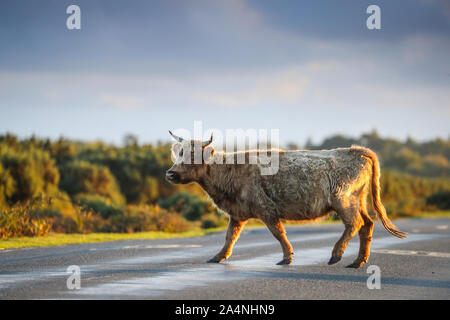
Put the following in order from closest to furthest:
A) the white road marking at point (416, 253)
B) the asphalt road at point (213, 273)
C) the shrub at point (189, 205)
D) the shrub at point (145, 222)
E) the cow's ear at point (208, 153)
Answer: the asphalt road at point (213, 273) → the cow's ear at point (208, 153) → the white road marking at point (416, 253) → the shrub at point (145, 222) → the shrub at point (189, 205)

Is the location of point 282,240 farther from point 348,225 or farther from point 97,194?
point 97,194

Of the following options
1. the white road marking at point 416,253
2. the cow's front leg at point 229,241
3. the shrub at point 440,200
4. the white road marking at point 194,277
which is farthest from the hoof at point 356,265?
the shrub at point 440,200

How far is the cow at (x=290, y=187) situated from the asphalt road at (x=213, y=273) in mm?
646

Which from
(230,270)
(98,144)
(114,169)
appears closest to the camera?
(230,270)

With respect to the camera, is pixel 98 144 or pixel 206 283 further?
pixel 98 144

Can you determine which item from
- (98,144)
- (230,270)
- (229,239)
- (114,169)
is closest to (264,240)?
(229,239)

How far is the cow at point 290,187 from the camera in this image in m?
11.5

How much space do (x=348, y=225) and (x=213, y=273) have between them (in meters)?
2.55

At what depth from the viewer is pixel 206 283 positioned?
9180 millimetres

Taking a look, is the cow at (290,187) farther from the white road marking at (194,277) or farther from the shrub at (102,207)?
the shrub at (102,207)

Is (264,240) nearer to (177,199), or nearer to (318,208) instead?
(318,208)

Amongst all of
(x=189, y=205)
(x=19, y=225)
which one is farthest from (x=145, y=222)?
(x=189, y=205)

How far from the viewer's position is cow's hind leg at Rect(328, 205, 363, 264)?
37.3 feet
